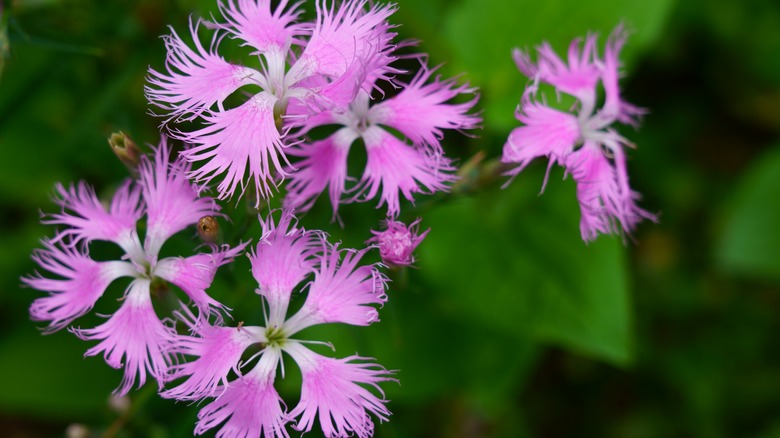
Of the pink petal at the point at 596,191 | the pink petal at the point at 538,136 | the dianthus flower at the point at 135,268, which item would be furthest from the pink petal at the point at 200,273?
the pink petal at the point at 596,191

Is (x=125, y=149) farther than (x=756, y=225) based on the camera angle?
No

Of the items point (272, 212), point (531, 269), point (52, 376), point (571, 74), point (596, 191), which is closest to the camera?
point (272, 212)

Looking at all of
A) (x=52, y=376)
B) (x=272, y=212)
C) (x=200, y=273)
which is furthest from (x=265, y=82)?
(x=52, y=376)

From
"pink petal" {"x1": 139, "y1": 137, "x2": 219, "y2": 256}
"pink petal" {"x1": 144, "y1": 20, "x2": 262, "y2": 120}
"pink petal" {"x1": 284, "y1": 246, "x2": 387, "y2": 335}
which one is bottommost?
"pink petal" {"x1": 284, "y1": 246, "x2": 387, "y2": 335}

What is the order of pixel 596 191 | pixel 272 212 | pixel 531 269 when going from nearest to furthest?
pixel 272 212 → pixel 596 191 → pixel 531 269

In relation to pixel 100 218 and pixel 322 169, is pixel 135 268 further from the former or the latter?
pixel 322 169

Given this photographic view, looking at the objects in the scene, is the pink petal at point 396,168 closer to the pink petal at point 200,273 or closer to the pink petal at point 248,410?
the pink petal at point 200,273

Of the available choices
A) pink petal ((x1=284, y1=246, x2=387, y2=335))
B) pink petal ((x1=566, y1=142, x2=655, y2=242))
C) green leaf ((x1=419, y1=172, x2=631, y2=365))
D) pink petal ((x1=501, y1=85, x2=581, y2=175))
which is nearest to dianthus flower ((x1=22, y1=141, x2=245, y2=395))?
pink petal ((x1=284, y1=246, x2=387, y2=335))

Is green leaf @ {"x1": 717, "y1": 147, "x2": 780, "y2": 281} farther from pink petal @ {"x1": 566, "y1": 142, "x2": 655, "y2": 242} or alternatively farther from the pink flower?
the pink flower
